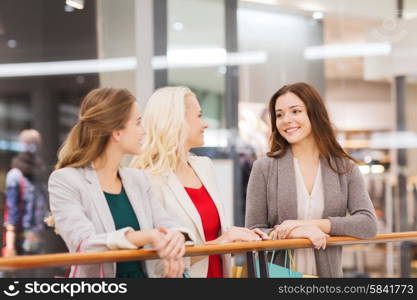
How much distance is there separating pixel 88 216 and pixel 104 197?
0.29ft

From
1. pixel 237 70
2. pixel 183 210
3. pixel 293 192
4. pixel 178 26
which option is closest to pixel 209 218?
pixel 183 210

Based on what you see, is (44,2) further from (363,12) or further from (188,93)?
(188,93)

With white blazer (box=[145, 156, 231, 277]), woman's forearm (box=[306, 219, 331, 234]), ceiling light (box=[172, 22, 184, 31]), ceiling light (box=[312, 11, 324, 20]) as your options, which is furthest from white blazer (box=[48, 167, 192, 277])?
ceiling light (box=[312, 11, 324, 20])

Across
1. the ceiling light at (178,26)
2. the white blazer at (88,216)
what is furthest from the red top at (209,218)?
the ceiling light at (178,26)

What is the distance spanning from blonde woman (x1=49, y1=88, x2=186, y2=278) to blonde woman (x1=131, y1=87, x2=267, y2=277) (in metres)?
0.18

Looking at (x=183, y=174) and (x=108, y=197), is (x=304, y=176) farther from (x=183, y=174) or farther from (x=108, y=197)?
(x=108, y=197)

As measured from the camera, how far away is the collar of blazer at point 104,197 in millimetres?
2629

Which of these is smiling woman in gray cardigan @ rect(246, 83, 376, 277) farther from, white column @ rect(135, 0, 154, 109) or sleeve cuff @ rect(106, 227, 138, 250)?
white column @ rect(135, 0, 154, 109)

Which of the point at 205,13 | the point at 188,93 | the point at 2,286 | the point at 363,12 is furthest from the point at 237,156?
the point at 2,286

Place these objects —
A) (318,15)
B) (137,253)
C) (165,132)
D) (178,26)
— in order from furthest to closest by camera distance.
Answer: (318,15)
(178,26)
(165,132)
(137,253)

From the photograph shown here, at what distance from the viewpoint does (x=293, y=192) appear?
329cm

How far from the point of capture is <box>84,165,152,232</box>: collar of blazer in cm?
263

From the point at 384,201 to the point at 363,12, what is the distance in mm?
1822

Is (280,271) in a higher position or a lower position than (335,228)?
lower
